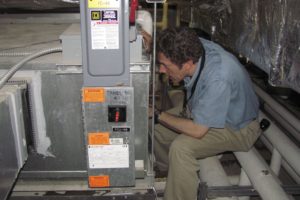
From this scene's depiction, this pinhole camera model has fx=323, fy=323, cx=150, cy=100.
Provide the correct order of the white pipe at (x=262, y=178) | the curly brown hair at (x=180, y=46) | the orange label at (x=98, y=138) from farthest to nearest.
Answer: the curly brown hair at (x=180, y=46)
the white pipe at (x=262, y=178)
the orange label at (x=98, y=138)

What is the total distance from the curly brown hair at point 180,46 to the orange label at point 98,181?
2.13 ft

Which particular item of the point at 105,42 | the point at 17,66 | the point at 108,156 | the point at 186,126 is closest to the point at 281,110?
the point at 186,126

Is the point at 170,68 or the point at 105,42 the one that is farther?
the point at 170,68

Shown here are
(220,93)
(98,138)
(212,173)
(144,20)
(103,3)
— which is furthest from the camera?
(212,173)

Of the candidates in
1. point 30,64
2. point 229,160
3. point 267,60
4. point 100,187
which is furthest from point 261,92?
point 30,64

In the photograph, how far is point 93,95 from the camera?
41.2 inches

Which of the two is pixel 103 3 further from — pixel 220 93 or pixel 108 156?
pixel 220 93

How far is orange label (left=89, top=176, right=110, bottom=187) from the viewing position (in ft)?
3.82

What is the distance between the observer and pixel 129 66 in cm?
106

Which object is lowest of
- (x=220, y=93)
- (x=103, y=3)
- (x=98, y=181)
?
(x=98, y=181)

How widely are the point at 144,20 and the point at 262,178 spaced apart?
0.90 metres

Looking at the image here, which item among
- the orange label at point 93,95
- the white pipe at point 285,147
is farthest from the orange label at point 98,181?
the white pipe at point 285,147

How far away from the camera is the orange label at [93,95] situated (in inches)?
41.0

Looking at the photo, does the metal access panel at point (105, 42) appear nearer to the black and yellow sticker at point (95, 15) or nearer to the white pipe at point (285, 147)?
the black and yellow sticker at point (95, 15)
